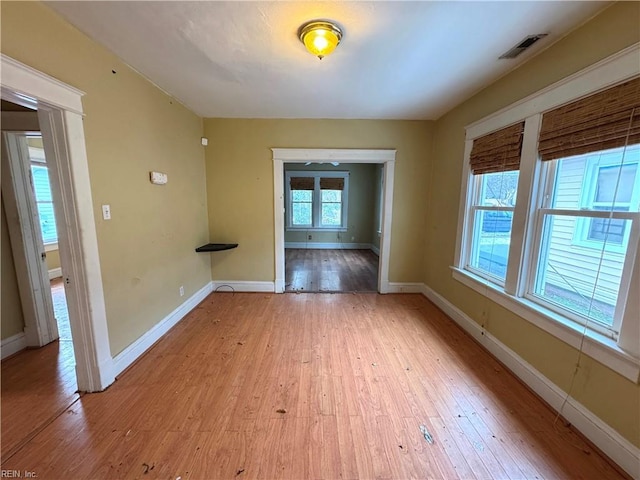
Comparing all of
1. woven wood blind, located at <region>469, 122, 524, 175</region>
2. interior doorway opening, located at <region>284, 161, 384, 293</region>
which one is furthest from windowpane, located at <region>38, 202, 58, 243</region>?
woven wood blind, located at <region>469, 122, 524, 175</region>

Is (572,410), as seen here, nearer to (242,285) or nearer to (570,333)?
(570,333)

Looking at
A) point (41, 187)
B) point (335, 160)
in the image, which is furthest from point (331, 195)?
point (41, 187)

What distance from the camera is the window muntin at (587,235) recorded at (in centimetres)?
147

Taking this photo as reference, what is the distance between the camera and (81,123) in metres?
1.75

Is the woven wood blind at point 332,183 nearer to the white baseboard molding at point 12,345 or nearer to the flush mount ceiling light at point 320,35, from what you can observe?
the flush mount ceiling light at point 320,35

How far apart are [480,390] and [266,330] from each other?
2059 mm

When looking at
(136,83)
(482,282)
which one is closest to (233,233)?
(136,83)

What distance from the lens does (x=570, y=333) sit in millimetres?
1684

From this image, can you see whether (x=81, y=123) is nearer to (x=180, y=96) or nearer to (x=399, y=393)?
(x=180, y=96)

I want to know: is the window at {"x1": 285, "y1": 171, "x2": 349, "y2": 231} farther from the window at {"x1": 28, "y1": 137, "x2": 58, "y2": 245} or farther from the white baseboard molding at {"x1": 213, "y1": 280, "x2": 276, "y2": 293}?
the window at {"x1": 28, "y1": 137, "x2": 58, "y2": 245}

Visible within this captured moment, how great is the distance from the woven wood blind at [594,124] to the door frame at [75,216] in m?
3.32

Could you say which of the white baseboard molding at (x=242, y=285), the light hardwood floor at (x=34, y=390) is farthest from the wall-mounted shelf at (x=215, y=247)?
the light hardwood floor at (x=34, y=390)

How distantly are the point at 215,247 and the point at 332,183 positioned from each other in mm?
4692

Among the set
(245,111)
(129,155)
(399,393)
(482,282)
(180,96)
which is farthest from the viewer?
(245,111)
